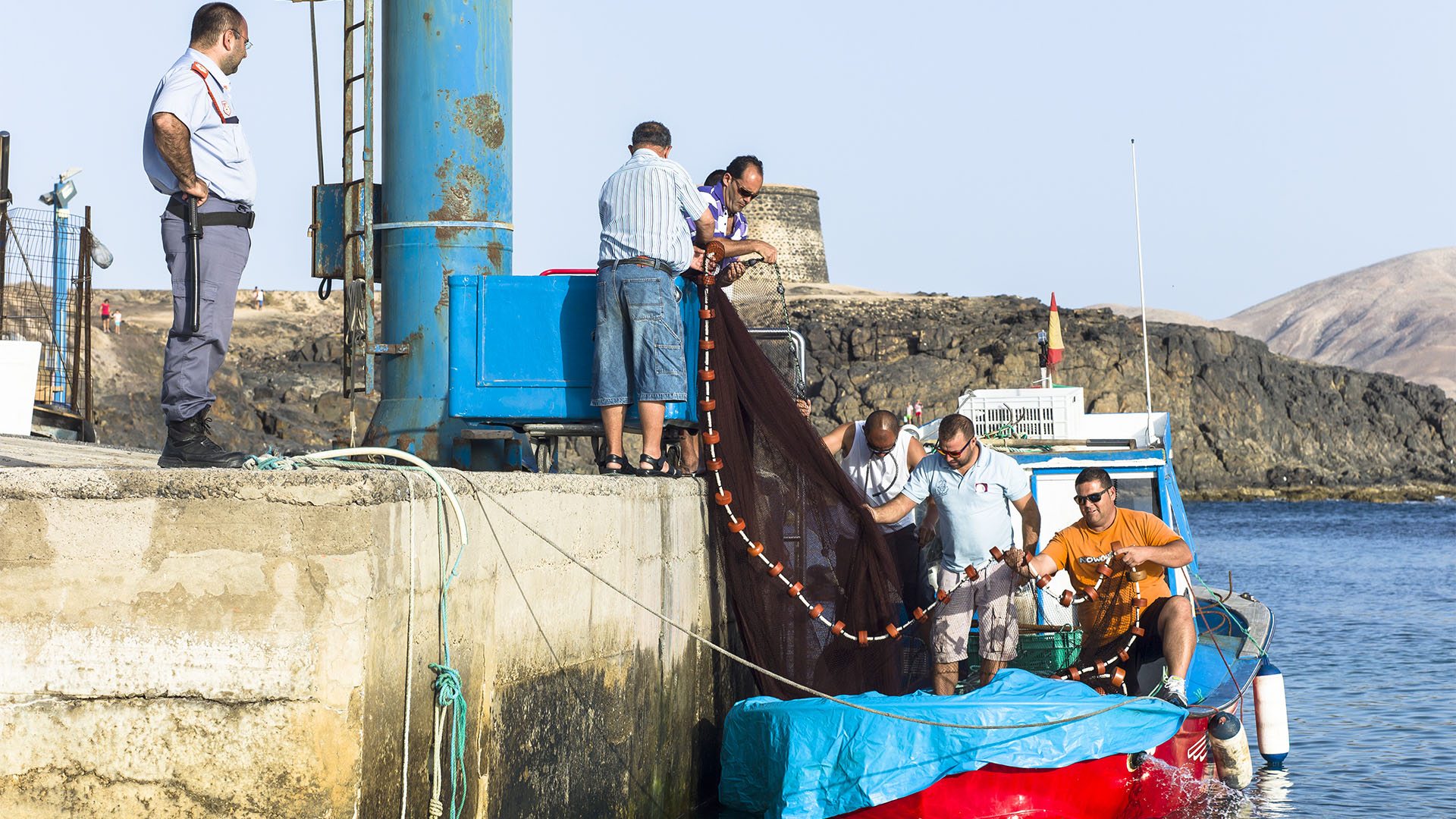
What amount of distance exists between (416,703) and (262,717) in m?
0.51

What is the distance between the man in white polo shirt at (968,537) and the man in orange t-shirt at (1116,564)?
0.18m

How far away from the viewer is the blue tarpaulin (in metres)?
6.37

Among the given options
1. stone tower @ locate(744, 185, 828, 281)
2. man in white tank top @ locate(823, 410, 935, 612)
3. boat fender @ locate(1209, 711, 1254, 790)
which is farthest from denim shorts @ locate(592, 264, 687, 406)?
stone tower @ locate(744, 185, 828, 281)

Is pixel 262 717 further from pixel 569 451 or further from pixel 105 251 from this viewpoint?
pixel 569 451

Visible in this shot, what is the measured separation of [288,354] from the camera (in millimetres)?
66812

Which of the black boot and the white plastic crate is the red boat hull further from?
the white plastic crate

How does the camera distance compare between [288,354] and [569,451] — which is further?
[288,354]

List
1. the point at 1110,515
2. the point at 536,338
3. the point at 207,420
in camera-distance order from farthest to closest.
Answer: the point at 1110,515 → the point at 536,338 → the point at 207,420

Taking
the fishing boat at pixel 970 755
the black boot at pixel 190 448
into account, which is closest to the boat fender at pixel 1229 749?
the fishing boat at pixel 970 755

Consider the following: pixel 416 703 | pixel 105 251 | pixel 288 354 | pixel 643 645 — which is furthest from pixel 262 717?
pixel 288 354

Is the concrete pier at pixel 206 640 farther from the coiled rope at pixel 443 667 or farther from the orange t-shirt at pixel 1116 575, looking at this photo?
the orange t-shirt at pixel 1116 575

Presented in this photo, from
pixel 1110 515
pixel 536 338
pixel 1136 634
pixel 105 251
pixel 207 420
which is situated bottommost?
pixel 1136 634

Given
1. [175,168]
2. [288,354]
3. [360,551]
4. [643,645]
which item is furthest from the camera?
[288,354]

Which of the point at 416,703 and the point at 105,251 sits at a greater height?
the point at 105,251
